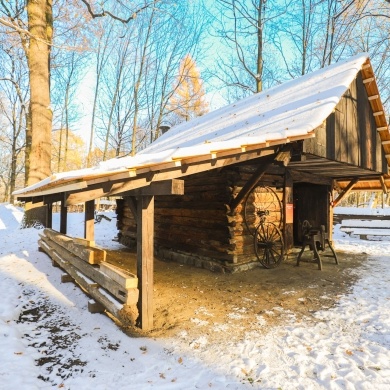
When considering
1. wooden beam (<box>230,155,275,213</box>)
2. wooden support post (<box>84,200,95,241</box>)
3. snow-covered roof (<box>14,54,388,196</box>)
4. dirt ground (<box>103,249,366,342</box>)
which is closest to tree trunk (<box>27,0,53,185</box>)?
snow-covered roof (<box>14,54,388,196</box>)

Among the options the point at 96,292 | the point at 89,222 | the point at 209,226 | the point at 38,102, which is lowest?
the point at 96,292

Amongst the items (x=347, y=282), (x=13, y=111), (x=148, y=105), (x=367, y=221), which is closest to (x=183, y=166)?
(x=347, y=282)

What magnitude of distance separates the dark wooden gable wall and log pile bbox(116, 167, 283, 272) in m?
1.87

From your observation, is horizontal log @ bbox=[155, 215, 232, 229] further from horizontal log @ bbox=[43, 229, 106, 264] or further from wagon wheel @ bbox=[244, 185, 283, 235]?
horizontal log @ bbox=[43, 229, 106, 264]

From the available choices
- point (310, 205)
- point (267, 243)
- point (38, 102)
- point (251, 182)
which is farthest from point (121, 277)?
point (38, 102)

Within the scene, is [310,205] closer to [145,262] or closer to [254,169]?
[254,169]

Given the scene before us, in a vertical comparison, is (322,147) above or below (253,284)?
above

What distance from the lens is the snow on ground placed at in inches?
123

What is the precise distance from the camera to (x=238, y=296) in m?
5.81

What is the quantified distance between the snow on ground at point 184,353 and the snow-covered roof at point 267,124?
2.15 meters

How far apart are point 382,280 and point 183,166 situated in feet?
19.5

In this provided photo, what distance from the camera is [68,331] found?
14.1ft

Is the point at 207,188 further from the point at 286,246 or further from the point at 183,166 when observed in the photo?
the point at 183,166

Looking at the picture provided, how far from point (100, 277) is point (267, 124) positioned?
198 inches
